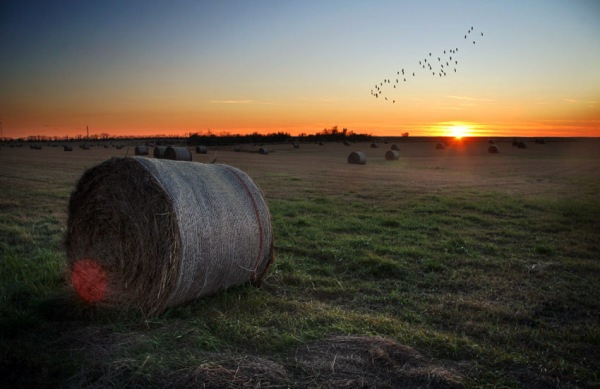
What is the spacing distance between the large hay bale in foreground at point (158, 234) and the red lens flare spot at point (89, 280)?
1cm

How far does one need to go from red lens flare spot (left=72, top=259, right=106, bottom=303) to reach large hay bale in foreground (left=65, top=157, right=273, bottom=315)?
0.04 feet

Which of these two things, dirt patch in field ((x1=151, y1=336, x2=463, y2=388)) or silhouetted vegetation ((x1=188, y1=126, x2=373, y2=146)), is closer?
dirt patch in field ((x1=151, y1=336, x2=463, y2=388))

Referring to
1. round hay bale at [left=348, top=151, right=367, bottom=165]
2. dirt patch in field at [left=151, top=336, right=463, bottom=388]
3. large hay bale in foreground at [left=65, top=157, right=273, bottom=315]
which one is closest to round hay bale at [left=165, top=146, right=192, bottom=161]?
round hay bale at [left=348, top=151, right=367, bottom=165]

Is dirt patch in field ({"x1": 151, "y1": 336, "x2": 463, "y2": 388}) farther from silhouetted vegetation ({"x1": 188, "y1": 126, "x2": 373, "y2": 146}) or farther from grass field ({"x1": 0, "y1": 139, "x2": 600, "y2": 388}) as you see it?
silhouetted vegetation ({"x1": 188, "y1": 126, "x2": 373, "y2": 146})

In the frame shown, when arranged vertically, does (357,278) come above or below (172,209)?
below

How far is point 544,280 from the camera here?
7.12 meters

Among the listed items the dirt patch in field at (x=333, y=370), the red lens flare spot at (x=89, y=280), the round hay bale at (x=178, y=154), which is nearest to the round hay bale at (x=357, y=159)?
the round hay bale at (x=178, y=154)

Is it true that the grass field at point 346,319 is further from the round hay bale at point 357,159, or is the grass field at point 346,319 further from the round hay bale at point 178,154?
the round hay bale at point 357,159

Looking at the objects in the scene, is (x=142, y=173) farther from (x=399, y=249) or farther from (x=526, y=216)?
(x=526, y=216)

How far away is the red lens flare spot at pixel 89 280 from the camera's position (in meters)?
5.84

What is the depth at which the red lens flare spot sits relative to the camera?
5844 mm

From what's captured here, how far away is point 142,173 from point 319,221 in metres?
6.12

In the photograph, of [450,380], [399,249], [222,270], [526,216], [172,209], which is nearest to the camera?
[450,380]

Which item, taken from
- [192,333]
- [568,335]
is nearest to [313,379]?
[192,333]
